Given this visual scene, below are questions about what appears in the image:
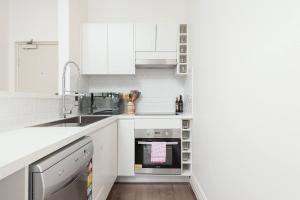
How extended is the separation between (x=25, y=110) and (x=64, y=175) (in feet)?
3.06

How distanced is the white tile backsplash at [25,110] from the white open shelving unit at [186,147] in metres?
1.44

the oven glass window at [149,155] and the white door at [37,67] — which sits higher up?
the white door at [37,67]

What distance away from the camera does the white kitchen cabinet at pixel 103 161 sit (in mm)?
1606

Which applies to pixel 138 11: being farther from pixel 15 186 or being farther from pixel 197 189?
pixel 15 186

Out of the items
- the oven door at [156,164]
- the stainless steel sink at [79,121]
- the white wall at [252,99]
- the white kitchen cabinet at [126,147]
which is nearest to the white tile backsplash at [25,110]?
the stainless steel sink at [79,121]

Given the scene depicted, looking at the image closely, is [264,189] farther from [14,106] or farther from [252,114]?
[14,106]

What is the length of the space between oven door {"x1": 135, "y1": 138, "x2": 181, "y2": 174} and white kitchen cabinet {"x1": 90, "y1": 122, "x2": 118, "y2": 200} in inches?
12.5

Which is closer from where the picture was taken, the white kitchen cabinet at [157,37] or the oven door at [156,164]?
the oven door at [156,164]

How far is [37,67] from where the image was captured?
320 cm

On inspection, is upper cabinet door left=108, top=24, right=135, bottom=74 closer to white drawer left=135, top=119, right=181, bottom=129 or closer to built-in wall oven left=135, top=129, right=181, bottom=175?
white drawer left=135, top=119, right=181, bottom=129

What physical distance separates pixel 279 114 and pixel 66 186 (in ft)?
3.05

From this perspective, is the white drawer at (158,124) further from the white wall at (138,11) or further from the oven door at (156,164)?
the white wall at (138,11)

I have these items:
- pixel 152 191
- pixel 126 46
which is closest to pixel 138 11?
pixel 126 46

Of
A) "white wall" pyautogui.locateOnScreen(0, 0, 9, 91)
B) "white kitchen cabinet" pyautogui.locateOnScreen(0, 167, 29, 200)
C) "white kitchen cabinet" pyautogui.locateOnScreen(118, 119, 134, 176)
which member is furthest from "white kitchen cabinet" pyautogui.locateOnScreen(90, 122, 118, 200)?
"white wall" pyautogui.locateOnScreen(0, 0, 9, 91)
